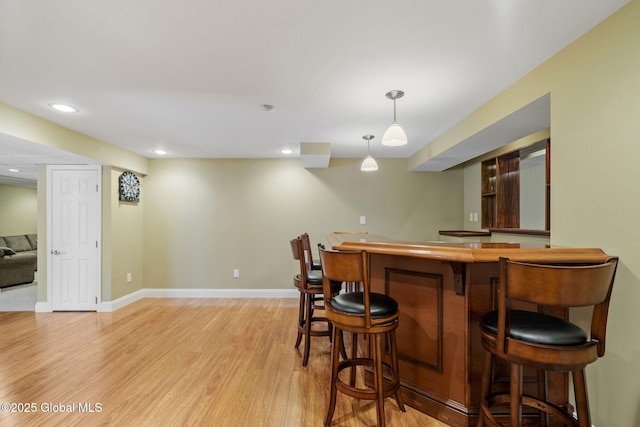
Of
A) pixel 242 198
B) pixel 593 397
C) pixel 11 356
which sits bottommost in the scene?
pixel 11 356

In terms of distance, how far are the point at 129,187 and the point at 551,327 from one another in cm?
507

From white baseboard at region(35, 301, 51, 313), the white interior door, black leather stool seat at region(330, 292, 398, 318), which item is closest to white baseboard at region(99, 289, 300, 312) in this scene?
the white interior door

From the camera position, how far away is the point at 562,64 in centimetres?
174

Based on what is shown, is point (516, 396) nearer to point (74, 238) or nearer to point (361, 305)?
point (361, 305)

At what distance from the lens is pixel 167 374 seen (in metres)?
2.34

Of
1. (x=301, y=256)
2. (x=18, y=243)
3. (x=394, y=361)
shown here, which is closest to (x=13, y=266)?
(x=18, y=243)

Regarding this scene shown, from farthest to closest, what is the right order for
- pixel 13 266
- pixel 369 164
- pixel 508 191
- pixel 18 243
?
pixel 18 243 < pixel 13 266 < pixel 508 191 < pixel 369 164

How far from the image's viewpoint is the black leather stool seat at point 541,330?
47.3 inches

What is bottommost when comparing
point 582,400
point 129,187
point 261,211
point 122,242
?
point 582,400

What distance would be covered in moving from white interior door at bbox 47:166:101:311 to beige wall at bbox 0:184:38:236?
4815 mm

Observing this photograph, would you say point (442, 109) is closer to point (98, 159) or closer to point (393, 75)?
point (393, 75)

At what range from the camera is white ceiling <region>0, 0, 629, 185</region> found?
1.42 meters

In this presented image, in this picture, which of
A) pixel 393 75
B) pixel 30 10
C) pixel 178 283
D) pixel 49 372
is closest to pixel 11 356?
pixel 49 372

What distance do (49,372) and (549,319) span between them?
3.62 metres
